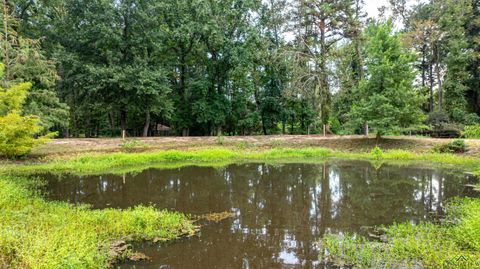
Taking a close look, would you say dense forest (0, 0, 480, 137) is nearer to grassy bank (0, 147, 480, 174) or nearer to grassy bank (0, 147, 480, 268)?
grassy bank (0, 147, 480, 174)

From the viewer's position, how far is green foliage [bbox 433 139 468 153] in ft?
68.6

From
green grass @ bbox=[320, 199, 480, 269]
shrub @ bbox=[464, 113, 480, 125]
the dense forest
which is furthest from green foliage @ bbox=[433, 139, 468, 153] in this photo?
green grass @ bbox=[320, 199, 480, 269]

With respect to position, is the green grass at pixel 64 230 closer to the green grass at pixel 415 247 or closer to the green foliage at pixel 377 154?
the green grass at pixel 415 247

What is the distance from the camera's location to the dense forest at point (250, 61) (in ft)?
80.5

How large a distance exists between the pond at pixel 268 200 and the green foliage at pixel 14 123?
2840 millimetres

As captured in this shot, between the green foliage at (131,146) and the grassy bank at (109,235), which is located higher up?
the green foliage at (131,146)

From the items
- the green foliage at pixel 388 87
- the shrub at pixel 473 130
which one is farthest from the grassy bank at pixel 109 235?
the green foliage at pixel 388 87

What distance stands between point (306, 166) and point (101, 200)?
11.6 m

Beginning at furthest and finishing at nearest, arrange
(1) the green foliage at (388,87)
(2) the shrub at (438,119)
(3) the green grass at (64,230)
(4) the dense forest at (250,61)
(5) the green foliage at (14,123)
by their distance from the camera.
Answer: (2) the shrub at (438,119) < (4) the dense forest at (250,61) < (1) the green foliage at (388,87) < (5) the green foliage at (14,123) < (3) the green grass at (64,230)

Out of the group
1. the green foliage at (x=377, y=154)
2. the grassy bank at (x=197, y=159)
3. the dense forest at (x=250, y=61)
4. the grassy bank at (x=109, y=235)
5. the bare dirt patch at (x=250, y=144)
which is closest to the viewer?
the grassy bank at (x=109, y=235)

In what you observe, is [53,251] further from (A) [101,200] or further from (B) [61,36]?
(B) [61,36]

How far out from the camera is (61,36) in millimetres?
31547

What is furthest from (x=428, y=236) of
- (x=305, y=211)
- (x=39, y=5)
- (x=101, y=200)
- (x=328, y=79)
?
(x=39, y=5)

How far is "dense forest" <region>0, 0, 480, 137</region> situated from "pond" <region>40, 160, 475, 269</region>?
10.0 m
